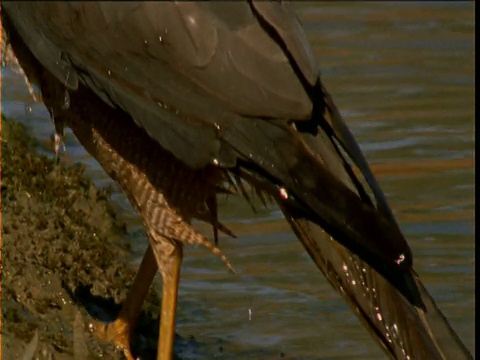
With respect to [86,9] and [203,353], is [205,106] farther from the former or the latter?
[203,353]

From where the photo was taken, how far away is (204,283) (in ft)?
29.7

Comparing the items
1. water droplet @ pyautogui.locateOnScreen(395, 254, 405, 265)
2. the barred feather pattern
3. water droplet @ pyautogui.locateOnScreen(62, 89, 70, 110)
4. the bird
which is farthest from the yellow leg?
water droplet @ pyautogui.locateOnScreen(395, 254, 405, 265)

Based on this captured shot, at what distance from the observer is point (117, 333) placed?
714 centimetres

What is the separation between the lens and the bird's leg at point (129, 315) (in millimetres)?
7133

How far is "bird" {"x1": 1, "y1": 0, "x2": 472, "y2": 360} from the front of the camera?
6141 millimetres

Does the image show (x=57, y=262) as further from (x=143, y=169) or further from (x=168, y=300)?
(x=143, y=169)

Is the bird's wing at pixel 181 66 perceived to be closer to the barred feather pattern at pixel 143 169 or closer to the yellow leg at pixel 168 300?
the barred feather pattern at pixel 143 169


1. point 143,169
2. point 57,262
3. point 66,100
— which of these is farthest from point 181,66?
point 57,262

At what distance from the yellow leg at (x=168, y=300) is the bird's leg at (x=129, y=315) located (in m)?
0.21

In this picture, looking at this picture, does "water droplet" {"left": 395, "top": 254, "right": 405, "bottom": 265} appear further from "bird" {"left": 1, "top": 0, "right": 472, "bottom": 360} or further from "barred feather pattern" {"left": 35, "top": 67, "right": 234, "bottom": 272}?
"barred feather pattern" {"left": 35, "top": 67, "right": 234, "bottom": 272}

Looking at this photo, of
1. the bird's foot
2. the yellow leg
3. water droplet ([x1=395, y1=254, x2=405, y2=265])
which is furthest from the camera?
the bird's foot

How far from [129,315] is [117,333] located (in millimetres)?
127

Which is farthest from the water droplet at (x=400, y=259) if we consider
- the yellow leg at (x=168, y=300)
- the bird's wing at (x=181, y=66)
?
the yellow leg at (x=168, y=300)

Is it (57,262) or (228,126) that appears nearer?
(228,126)
